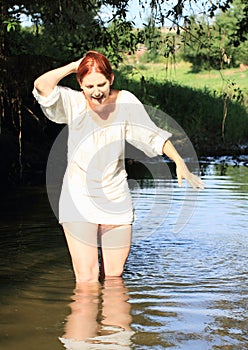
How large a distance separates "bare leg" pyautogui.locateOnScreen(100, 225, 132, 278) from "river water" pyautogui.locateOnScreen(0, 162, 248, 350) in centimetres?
22

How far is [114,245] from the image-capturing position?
579 cm

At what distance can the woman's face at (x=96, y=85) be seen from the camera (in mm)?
5363

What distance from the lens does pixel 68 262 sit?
8.01m

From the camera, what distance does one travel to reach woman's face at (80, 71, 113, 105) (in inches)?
211

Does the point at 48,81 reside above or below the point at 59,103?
above

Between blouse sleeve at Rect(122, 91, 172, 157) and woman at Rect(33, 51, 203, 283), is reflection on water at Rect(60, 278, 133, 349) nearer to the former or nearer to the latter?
woman at Rect(33, 51, 203, 283)

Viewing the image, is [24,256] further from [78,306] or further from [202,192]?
[202,192]

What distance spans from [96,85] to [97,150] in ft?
1.53

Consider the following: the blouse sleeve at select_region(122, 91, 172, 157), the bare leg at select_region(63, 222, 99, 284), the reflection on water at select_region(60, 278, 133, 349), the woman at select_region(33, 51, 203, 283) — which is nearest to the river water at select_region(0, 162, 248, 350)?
the reflection on water at select_region(60, 278, 133, 349)

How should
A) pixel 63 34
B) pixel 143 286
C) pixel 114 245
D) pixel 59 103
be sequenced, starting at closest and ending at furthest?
pixel 59 103
pixel 114 245
pixel 143 286
pixel 63 34

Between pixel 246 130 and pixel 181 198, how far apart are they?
42.9ft

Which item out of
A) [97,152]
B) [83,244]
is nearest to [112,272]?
[83,244]

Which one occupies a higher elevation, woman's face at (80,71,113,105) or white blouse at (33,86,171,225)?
woman's face at (80,71,113,105)

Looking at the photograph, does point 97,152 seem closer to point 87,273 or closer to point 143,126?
point 143,126
